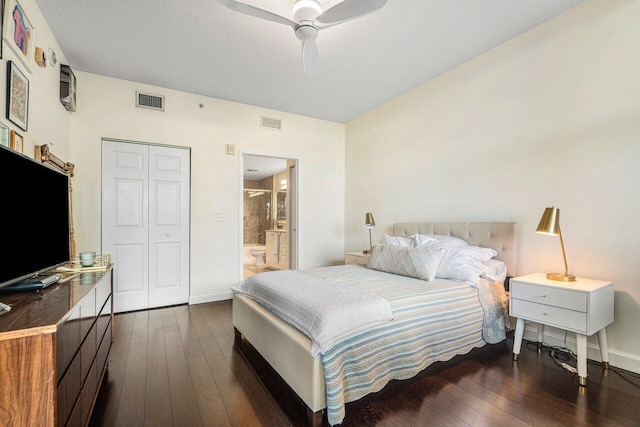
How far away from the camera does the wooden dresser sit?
2.98 ft

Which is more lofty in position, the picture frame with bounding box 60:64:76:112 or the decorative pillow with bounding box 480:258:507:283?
the picture frame with bounding box 60:64:76:112

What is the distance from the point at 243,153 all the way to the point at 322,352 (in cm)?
340

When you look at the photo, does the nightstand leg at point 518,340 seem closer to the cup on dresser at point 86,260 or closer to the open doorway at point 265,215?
the cup on dresser at point 86,260

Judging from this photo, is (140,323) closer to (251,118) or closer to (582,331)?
(251,118)

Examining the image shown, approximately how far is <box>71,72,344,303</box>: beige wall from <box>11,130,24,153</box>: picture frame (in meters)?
1.47

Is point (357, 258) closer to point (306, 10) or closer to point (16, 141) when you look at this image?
point (306, 10)

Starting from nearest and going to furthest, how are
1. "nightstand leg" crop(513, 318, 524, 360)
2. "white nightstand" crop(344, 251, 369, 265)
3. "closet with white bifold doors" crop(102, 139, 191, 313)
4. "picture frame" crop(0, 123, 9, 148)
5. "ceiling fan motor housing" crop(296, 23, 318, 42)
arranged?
"picture frame" crop(0, 123, 9, 148)
"ceiling fan motor housing" crop(296, 23, 318, 42)
"nightstand leg" crop(513, 318, 524, 360)
"closet with white bifold doors" crop(102, 139, 191, 313)
"white nightstand" crop(344, 251, 369, 265)

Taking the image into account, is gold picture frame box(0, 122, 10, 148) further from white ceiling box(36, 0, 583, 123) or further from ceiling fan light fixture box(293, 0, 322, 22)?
ceiling fan light fixture box(293, 0, 322, 22)

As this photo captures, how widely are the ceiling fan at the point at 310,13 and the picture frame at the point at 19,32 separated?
52.6 inches

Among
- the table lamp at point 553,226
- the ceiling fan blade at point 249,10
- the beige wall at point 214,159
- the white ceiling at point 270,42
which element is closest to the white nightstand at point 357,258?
the beige wall at point 214,159

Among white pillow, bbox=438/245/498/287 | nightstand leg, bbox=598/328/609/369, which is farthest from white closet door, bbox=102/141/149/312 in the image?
nightstand leg, bbox=598/328/609/369

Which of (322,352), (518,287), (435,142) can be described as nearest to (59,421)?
(322,352)

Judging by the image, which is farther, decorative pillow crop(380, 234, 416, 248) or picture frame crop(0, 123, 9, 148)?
decorative pillow crop(380, 234, 416, 248)

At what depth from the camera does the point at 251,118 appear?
14.5 ft
